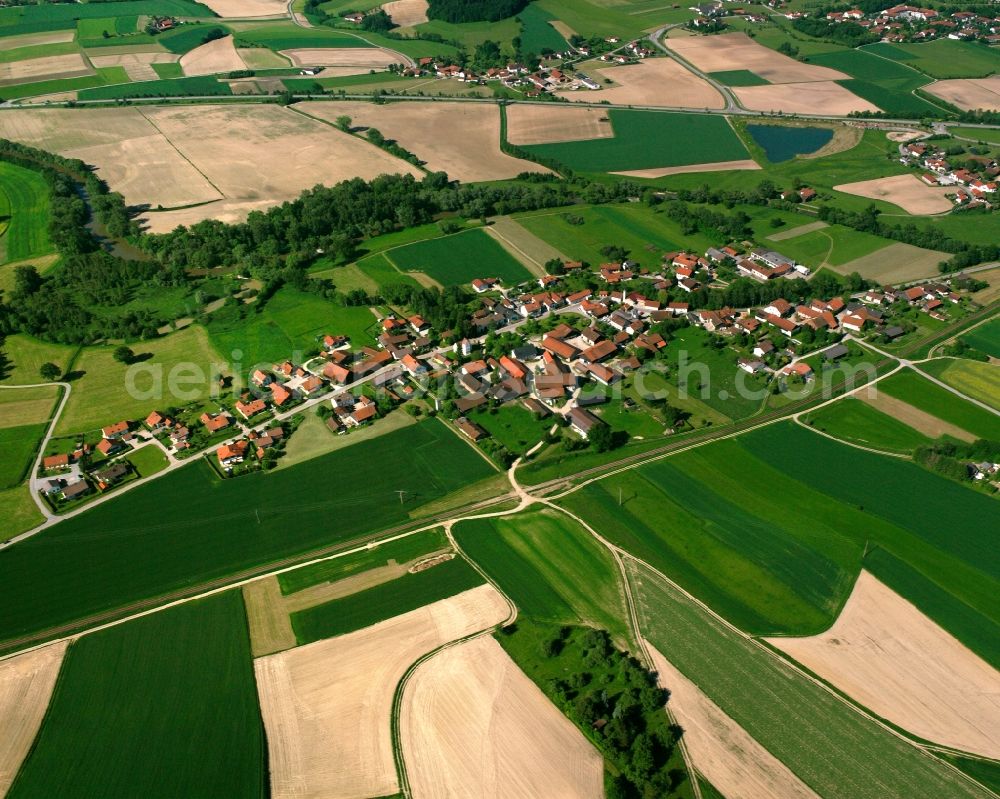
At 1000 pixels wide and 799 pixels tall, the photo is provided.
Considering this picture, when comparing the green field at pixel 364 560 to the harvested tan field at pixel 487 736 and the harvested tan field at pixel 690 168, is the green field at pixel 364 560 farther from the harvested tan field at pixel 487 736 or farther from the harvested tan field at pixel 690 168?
the harvested tan field at pixel 690 168

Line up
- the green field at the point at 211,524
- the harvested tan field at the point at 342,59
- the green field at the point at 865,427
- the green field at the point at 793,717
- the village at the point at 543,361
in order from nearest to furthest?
the green field at the point at 793,717
the green field at the point at 211,524
the green field at the point at 865,427
the village at the point at 543,361
the harvested tan field at the point at 342,59

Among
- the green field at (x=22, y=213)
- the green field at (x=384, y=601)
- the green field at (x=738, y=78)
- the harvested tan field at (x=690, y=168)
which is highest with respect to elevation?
the green field at (x=738, y=78)

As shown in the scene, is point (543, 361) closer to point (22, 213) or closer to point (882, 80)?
point (22, 213)

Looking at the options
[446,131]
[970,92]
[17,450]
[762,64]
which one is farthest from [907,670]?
[762,64]

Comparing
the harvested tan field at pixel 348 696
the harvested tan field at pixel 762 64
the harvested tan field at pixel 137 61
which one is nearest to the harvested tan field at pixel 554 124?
the harvested tan field at pixel 762 64

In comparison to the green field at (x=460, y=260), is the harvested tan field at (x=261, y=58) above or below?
above

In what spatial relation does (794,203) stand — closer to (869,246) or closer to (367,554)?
(869,246)
